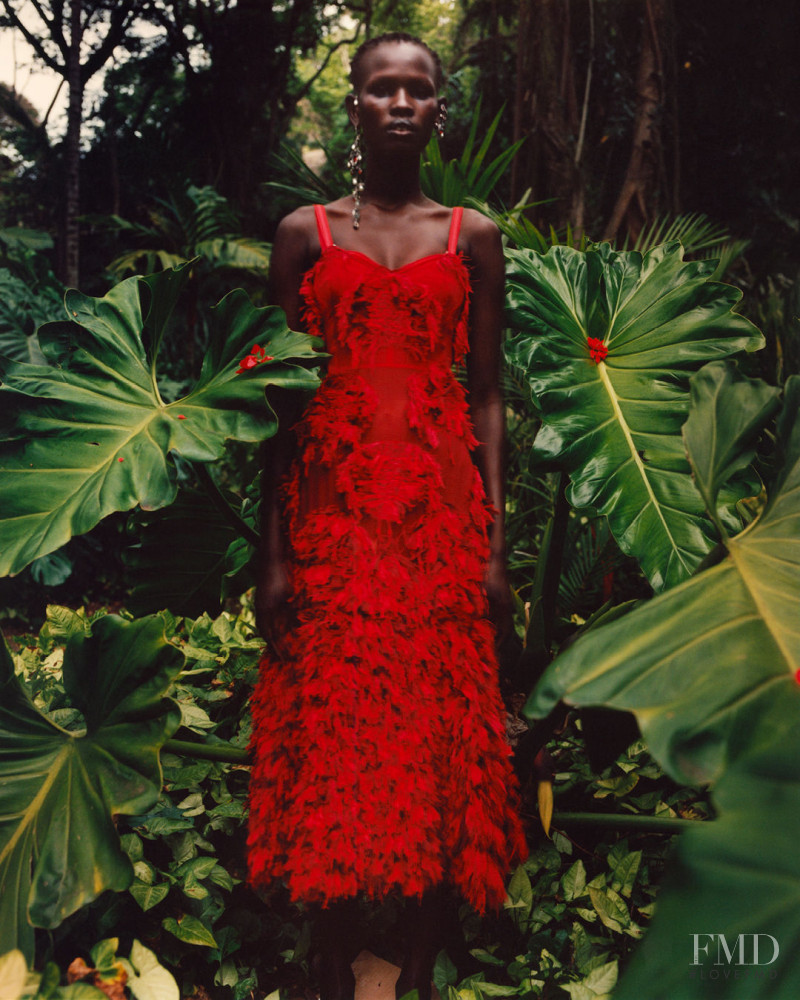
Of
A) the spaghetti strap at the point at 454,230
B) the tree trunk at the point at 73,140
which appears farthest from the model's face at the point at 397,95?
the tree trunk at the point at 73,140

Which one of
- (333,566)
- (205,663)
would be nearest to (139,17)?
(205,663)

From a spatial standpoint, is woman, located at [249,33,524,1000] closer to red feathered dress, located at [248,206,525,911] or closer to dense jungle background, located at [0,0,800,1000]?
red feathered dress, located at [248,206,525,911]

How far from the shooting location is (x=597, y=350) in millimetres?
1496

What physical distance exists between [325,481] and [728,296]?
86cm

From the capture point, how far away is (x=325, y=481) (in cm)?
134

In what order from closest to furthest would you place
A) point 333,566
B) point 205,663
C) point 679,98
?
point 333,566
point 205,663
point 679,98

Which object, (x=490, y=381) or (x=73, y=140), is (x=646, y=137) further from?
(x=73, y=140)

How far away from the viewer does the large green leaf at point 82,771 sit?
978 mm

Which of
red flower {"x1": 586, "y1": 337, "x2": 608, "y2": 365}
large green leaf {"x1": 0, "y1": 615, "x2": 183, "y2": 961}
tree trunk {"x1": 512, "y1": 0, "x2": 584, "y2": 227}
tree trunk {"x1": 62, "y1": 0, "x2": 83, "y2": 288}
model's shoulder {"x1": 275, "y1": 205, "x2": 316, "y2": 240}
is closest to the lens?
large green leaf {"x1": 0, "y1": 615, "x2": 183, "y2": 961}

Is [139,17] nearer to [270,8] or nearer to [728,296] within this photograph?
[270,8]

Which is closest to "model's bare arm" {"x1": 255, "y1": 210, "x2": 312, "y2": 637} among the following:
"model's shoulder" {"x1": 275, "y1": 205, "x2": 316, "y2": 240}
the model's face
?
"model's shoulder" {"x1": 275, "y1": 205, "x2": 316, "y2": 240}

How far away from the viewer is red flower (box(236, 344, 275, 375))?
1262mm

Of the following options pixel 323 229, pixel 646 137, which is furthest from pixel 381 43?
pixel 646 137

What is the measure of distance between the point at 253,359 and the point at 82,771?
705 millimetres
